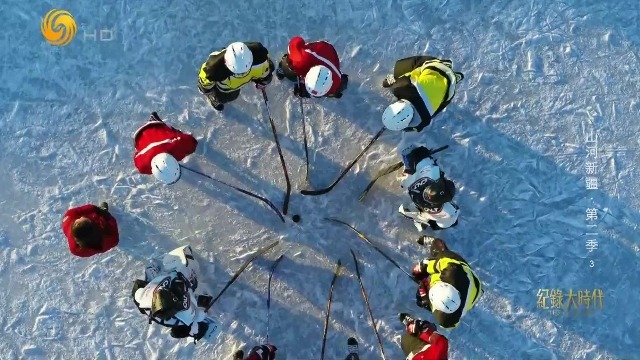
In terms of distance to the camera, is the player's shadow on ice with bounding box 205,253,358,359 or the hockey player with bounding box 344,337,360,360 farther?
the player's shadow on ice with bounding box 205,253,358,359

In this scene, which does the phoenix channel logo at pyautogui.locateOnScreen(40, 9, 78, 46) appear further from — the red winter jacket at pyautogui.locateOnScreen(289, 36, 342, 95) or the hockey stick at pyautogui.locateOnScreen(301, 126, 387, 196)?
the hockey stick at pyautogui.locateOnScreen(301, 126, 387, 196)

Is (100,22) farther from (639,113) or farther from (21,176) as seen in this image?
(639,113)

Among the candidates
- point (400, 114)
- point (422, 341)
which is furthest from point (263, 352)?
point (400, 114)

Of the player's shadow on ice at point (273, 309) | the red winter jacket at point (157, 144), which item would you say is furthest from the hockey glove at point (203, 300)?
the red winter jacket at point (157, 144)

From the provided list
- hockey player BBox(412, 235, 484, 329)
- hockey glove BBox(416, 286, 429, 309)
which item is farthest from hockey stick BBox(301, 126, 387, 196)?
hockey glove BBox(416, 286, 429, 309)

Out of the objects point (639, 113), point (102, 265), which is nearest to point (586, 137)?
point (639, 113)

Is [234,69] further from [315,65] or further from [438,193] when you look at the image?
[438,193]

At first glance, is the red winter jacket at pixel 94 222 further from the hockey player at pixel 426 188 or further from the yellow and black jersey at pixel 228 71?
the hockey player at pixel 426 188
